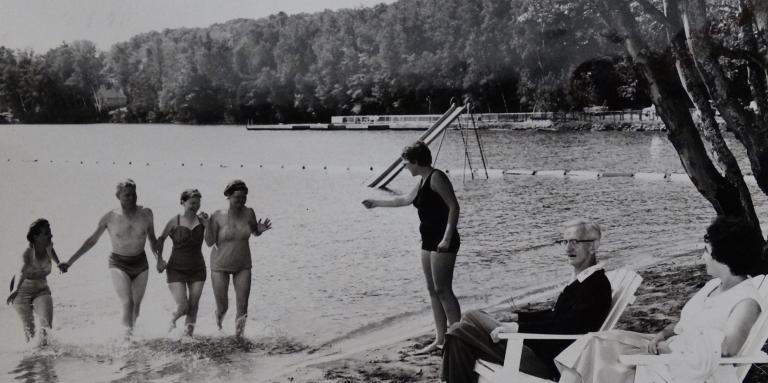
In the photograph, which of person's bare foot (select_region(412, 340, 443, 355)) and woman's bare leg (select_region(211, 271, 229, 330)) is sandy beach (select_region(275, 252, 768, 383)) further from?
woman's bare leg (select_region(211, 271, 229, 330))

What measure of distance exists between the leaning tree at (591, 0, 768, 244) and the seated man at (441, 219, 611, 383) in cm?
233

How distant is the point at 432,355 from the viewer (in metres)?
4.54

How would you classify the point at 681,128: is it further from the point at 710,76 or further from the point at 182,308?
the point at 182,308

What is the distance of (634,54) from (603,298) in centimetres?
269

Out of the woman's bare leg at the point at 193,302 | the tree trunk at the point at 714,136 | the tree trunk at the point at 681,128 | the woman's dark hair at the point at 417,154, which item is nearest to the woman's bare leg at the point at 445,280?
the woman's dark hair at the point at 417,154

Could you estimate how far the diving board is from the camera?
6789 mm

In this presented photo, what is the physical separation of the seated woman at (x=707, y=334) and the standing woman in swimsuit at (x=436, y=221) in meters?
1.25

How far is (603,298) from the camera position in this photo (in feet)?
10.2

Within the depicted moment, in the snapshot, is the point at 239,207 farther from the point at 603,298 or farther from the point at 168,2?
the point at 603,298

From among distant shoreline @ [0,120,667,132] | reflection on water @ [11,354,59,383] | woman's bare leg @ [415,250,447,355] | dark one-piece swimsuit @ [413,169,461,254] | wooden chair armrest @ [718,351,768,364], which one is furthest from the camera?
distant shoreline @ [0,120,667,132]

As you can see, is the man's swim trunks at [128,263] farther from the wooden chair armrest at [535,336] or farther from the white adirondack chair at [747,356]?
the white adirondack chair at [747,356]

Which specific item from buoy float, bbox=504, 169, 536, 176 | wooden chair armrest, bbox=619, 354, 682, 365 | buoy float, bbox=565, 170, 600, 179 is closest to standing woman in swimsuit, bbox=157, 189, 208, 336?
wooden chair armrest, bbox=619, 354, 682, 365

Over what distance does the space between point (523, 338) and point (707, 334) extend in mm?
679

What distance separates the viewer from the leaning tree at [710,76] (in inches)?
197
